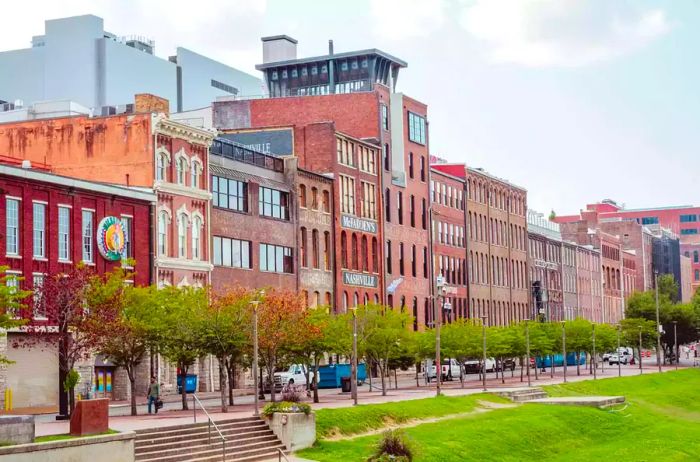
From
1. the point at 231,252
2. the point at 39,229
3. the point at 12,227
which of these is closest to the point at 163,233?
the point at 231,252

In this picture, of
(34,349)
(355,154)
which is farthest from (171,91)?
(34,349)

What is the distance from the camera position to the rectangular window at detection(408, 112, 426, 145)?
11456 cm

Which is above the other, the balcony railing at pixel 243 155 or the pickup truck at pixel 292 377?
the balcony railing at pixel 243 155

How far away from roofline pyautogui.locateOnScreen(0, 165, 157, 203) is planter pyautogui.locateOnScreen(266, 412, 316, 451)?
21189 millimetres

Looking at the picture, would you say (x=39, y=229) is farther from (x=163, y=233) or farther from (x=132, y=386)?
(x=132, y=386)

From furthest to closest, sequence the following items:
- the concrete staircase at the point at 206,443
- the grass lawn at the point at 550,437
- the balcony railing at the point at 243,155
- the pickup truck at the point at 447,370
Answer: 1. the pickup truck at the point at 447,370
2. the balcony railing at the point at 243,155
3. the grass lawn at the point at 550,437
4. the concrete staircase at the point at 206,443

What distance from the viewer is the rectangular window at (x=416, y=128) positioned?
11456cm

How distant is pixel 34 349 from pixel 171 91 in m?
112

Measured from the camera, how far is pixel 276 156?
89812 millimetres

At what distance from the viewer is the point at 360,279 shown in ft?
334

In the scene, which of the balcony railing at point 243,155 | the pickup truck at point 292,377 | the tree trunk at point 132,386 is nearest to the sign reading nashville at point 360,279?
the balcony railing at point 243,155

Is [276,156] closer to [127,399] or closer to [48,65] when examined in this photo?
[127,399]

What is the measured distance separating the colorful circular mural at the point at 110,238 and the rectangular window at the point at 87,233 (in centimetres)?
54

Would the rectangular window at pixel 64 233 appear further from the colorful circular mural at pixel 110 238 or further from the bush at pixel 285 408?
the bush at pixel 285 408
